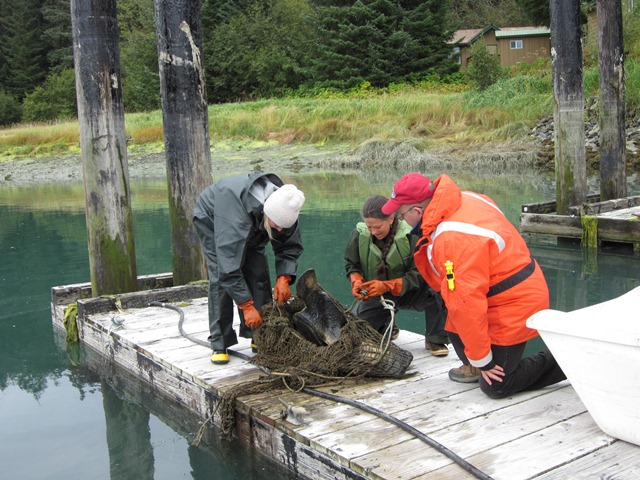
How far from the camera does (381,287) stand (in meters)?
5.23

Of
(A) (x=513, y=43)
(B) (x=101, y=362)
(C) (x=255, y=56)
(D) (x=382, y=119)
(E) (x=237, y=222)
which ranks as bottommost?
(B) (x=101, y=362)

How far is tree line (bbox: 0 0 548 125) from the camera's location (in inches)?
1534

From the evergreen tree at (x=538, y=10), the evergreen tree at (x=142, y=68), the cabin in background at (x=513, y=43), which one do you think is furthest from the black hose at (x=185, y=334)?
the cabin in background at (x=513, y=43)

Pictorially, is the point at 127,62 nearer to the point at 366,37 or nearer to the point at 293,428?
the point at 366,37

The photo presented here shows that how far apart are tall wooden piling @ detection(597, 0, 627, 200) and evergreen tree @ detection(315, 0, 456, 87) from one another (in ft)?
87.6

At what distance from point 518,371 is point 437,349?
1.13 m

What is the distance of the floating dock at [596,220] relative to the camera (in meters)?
10.7

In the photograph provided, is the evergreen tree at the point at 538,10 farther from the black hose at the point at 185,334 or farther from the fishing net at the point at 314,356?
the fishing net at the point at 314,356

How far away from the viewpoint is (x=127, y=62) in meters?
50.9

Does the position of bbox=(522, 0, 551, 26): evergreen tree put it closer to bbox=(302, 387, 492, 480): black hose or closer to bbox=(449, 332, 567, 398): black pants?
bbox=(449, 332, 567, 398): black pants

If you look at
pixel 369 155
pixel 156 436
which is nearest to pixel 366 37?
pixel 369 155

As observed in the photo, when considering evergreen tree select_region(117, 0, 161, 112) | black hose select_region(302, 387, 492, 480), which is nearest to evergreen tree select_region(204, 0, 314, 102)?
evergreen tree select_region(117, 0, 161, 112)

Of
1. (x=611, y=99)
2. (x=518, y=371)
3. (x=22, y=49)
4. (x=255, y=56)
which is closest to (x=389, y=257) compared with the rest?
(x=518, y=371)

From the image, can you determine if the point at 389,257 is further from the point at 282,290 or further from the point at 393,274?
the point at 282,290
